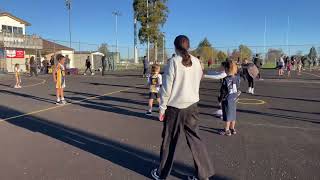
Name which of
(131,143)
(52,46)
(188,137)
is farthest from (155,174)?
(52,46)

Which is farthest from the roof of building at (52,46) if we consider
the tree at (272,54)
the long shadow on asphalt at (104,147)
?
the long shadow on asphalt at (104,147)

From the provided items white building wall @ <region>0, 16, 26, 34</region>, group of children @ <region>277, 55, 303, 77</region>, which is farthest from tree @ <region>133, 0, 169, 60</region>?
group of children @ <region>277, 55, 303, 77</region>

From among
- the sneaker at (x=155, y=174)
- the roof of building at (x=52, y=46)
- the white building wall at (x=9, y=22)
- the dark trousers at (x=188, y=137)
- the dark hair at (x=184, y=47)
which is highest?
the white building wall at (x=9, y=22)

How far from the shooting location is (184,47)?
501 centimetres

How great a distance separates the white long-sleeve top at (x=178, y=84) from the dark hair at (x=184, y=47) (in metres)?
0.05

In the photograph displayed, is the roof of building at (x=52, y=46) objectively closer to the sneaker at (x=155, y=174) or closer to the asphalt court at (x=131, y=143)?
the asphalt court at (x=131, y=143)

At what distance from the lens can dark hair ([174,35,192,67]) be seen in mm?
4939

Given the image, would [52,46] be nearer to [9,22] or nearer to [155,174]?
[9,22]

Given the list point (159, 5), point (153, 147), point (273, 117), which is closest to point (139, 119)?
point (153, 147)

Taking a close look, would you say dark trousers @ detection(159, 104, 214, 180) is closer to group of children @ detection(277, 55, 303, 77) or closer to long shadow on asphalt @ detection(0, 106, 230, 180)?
long shadow on asphalt @ detection(0, 106, 230, 180)

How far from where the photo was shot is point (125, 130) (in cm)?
853

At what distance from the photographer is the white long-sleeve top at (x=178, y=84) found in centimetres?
493

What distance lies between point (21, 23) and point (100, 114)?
44.4 meters

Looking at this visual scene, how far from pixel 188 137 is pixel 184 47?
4.03 ft
